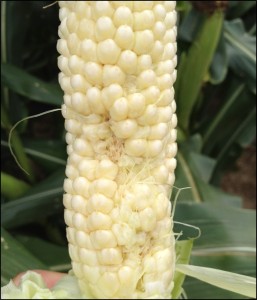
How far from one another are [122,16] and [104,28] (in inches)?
0.7

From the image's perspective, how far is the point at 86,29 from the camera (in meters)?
0.47

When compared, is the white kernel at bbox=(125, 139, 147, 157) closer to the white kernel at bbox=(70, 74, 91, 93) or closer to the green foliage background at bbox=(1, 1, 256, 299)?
the white kernel at bbox=(70, 74, 91, 93)

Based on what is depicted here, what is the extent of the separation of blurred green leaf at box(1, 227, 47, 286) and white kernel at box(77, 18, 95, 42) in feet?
2.42

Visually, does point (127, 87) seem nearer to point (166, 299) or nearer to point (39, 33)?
point (166, 299)

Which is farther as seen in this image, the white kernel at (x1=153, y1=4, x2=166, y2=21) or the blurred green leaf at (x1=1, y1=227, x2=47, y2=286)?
the blurred green leaf at (x1=1, y1=227, x2=47, y2=286)

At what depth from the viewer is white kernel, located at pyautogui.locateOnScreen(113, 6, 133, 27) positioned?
46 cm

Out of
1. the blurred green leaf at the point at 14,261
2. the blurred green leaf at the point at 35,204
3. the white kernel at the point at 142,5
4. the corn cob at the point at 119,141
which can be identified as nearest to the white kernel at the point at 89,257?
the corn cob at the point at 119,141

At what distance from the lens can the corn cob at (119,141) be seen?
47 cm

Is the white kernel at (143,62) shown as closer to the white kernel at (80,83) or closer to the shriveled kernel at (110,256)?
the white kernel at (80,83)

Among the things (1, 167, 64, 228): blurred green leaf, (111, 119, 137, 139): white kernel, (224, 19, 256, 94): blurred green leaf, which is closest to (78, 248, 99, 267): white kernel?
(111, 119, 137, 139): white kernel

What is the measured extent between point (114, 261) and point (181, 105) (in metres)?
1.22

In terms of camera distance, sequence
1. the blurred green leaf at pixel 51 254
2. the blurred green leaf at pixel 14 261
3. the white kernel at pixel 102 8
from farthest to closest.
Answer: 1. the blurred green leaf at pixel 51 254
2. the blurred green leaf at pixel 14 261
3. the white kernel at pixel 102 8

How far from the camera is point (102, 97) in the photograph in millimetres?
482

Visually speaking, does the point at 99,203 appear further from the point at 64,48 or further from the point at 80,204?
the point at 64,48
